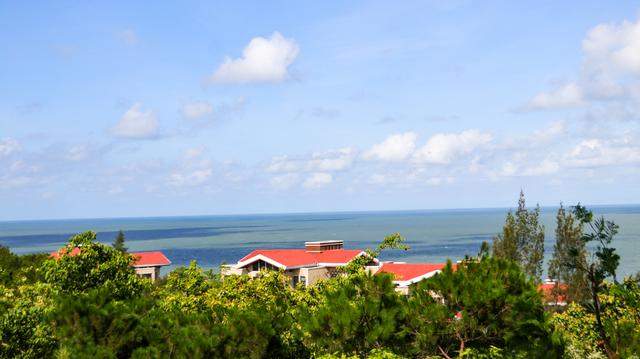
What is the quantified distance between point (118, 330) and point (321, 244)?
41521 millimetres

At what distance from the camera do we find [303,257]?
52.9 m

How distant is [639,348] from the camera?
45.3 ft

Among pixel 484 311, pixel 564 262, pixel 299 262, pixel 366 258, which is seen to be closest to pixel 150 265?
pixel 299 262

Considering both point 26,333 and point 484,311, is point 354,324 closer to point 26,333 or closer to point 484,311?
point 484,311

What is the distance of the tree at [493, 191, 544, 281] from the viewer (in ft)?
134

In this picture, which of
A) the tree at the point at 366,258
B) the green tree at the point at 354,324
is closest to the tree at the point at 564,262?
the tree at the point at 366,258

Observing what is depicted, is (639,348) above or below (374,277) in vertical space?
below

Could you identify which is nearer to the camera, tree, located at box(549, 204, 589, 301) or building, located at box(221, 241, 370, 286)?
tree, located at box(549, 204, 589, 301)

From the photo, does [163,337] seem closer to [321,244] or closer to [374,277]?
[374,277]

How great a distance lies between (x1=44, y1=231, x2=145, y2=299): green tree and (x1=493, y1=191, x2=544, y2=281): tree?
2830 cm

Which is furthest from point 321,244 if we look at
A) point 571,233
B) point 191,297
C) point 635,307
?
point 635,307

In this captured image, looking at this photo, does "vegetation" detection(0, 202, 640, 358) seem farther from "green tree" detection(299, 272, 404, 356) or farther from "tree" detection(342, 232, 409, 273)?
"tree" detection(342, 232, 409, 273)

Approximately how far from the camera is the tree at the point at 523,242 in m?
40.8

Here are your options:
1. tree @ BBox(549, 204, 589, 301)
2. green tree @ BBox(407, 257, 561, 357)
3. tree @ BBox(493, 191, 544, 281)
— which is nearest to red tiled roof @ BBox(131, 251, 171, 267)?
tree @ BBox(493, 191, 544, 281)
